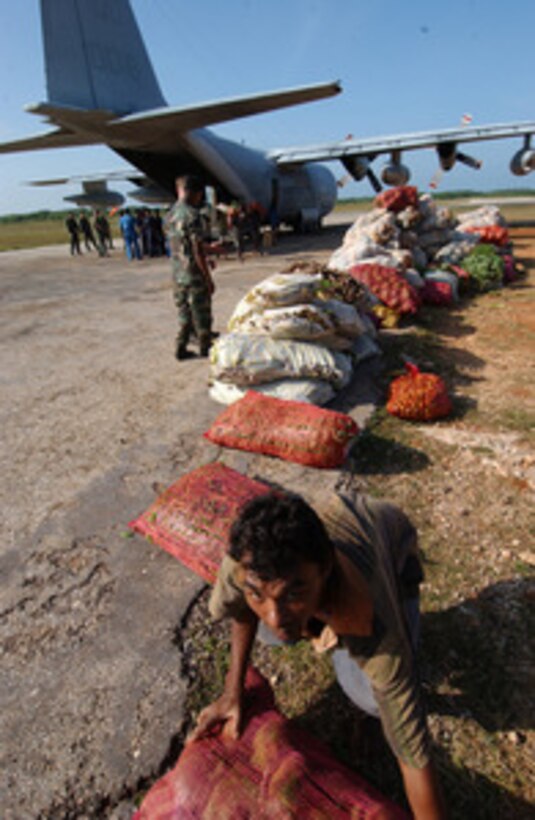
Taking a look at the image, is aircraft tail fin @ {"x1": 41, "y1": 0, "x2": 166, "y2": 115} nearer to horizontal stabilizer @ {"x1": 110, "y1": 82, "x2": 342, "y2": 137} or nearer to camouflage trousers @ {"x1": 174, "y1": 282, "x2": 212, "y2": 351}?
horizontal stabilizer @ {"x1": 110, "y1": 82, "x2": 342, "y2": 137}

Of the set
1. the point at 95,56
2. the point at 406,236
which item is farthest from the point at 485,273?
the point at 95,56

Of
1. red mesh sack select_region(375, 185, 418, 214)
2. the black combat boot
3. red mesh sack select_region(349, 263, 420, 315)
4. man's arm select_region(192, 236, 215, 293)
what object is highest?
red mesh sack select_region(375, 185, 418, 214)

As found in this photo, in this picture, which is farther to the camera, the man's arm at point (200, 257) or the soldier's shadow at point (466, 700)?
the man's arm at point (200, 257)

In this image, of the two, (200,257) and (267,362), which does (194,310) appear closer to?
(200,257)

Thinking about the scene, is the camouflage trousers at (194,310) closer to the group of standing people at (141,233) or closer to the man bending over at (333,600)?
the man bending over at (333,600)

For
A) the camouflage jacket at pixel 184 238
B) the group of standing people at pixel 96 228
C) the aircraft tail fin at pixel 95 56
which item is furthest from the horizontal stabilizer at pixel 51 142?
the camouflage jacket at pixel 184 238

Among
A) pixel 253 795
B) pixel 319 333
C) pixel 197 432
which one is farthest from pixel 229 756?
pixel 319 333

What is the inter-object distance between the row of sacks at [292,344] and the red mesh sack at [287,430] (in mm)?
495

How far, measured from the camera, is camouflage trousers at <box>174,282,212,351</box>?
5242 mm

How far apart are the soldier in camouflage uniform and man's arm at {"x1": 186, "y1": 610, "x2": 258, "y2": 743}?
425 centimetres

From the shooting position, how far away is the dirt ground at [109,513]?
176 centimetres

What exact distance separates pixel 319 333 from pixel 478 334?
3161 millimetres

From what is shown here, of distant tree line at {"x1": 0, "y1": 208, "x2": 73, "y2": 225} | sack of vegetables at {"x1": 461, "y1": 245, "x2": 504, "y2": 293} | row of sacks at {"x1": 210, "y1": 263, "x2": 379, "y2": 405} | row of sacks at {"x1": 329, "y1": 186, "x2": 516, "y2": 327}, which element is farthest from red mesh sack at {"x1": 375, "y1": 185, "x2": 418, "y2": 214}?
distant tree line at {"x1": 0, "y1": 208, "x2": 73, "y2": 225}

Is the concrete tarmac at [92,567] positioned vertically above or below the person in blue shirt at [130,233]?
below
